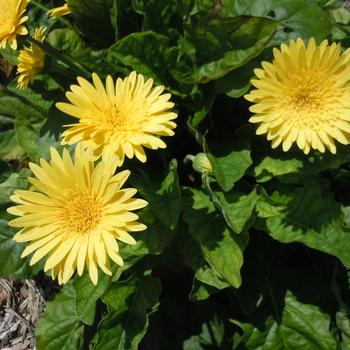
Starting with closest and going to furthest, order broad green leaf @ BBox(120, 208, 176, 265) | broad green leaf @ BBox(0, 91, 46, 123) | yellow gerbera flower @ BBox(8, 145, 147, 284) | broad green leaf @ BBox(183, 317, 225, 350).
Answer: yellow gerbera flower @ BBox(8, 145, 147, 284), broad green leaf @ BBox(120, 208, 176, 265), broad green leaf @ BBox(183, 317, 225, 350), broad green leaf @ BBox(0, 91, 46, 123)

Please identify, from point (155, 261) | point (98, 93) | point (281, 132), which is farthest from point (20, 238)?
point (281, 132)

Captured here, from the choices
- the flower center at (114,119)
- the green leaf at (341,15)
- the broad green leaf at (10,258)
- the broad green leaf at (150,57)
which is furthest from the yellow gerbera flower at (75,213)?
the green leaf at (341,15)

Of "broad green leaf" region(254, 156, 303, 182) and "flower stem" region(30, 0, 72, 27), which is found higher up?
"flower stem" region(30, 0, 72, 27)

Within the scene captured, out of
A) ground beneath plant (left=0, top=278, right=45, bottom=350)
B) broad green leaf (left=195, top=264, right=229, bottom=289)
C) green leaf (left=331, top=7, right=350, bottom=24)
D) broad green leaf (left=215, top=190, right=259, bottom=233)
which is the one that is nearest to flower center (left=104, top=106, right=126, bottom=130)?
broad green leaf (left=215, top=190, right=259, bottom=233)

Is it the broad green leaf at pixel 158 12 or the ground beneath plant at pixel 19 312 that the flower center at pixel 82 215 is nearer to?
the broad green leaf at pixel 158 12

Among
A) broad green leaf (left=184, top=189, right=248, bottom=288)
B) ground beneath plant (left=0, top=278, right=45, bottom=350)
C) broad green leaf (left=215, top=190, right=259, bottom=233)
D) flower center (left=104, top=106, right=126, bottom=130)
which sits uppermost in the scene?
flower center (left=104, top=106, right=126, bottom=130)

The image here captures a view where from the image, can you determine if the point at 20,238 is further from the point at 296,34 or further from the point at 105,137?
the point at 296,34

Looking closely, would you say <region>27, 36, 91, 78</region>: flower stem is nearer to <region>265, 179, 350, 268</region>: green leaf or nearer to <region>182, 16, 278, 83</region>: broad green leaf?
<region>182, 16, 278, 83</region>: broad green leaf

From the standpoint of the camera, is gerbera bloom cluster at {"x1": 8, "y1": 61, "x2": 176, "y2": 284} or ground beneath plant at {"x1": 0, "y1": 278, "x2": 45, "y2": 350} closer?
gerbera bloom cluster at {"x1": 8, "y1": 61, "x2": 176, "y2": 284}

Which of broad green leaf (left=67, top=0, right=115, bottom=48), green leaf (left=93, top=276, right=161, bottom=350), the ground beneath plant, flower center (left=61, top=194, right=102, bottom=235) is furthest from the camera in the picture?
the ground beneath plant
